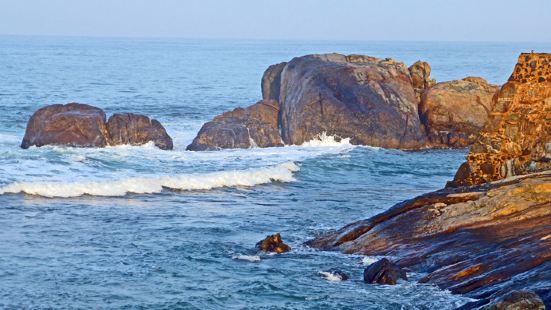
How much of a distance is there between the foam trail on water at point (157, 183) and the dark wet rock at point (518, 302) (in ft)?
64.0

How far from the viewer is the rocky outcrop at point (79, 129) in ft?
136

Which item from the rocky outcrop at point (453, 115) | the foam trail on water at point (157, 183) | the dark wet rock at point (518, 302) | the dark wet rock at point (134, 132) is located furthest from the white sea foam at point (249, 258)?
the rocky outcrop at point (453, 115)

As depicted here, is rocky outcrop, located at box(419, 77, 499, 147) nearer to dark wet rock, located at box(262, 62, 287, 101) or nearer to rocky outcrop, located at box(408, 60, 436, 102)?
rocky outcrop, located at box(408, 60, 436, 102)

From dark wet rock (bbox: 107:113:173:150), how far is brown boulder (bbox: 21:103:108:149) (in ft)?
2.00

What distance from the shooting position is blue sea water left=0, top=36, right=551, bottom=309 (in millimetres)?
20406

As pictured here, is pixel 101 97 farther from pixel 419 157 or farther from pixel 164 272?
pixel 164 272

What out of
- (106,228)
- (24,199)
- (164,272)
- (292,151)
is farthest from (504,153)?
(292,151)

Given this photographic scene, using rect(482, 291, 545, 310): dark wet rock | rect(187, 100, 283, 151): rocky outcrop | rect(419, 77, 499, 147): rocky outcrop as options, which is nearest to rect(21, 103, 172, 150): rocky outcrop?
rect(187, 100, 283, 151): rocky outcrop

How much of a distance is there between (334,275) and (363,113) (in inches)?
960

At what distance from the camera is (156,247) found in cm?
2475

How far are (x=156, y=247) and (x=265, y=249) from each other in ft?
9.32

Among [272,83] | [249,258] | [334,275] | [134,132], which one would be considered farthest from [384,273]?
[272,83]

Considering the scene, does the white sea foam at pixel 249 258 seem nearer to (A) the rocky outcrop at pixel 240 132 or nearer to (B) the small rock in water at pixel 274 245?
(B) the small rock in water at pixel 274 245

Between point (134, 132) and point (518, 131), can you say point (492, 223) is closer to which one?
point (518, 131)
